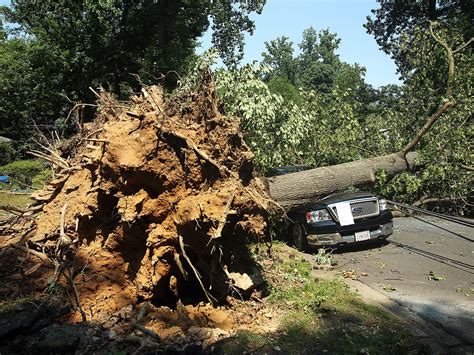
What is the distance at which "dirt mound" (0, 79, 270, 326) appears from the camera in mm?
4734

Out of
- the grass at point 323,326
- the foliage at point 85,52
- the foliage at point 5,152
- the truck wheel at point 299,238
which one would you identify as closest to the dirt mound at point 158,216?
the grass at point 323,326

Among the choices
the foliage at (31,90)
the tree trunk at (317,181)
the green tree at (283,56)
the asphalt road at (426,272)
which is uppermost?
the green tree at (283,56)

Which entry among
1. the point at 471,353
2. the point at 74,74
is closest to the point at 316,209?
the point at 471,353

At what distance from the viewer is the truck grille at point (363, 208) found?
783 centimetres

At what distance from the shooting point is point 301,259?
24.2ft

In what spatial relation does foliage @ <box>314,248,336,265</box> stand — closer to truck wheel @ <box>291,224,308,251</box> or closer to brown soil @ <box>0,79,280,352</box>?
truck wheel @ <box>291,224,308,251</box>

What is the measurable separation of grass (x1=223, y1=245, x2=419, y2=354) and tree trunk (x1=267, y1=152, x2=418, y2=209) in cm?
219

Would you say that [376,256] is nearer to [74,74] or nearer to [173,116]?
[173,116]

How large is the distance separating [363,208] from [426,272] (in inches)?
63.5

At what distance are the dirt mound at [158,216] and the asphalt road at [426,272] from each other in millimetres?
2218

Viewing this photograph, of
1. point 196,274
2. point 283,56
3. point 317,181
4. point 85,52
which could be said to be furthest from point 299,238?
point 283,56

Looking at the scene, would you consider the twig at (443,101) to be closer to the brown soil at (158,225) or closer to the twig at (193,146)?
the brown soil at (158,225)

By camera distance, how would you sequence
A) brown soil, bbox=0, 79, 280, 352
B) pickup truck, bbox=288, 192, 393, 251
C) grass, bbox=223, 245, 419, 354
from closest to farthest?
grass, bbox=223, 245, 419, 354
brown soil, bbox=0, 79, 280, 352
pickup truck, bbox=288, 192, 393, 251

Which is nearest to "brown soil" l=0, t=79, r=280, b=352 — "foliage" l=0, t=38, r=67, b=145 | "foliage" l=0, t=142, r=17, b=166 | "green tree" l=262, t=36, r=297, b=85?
"foliage" l=0, t=38, r=67, b=145
